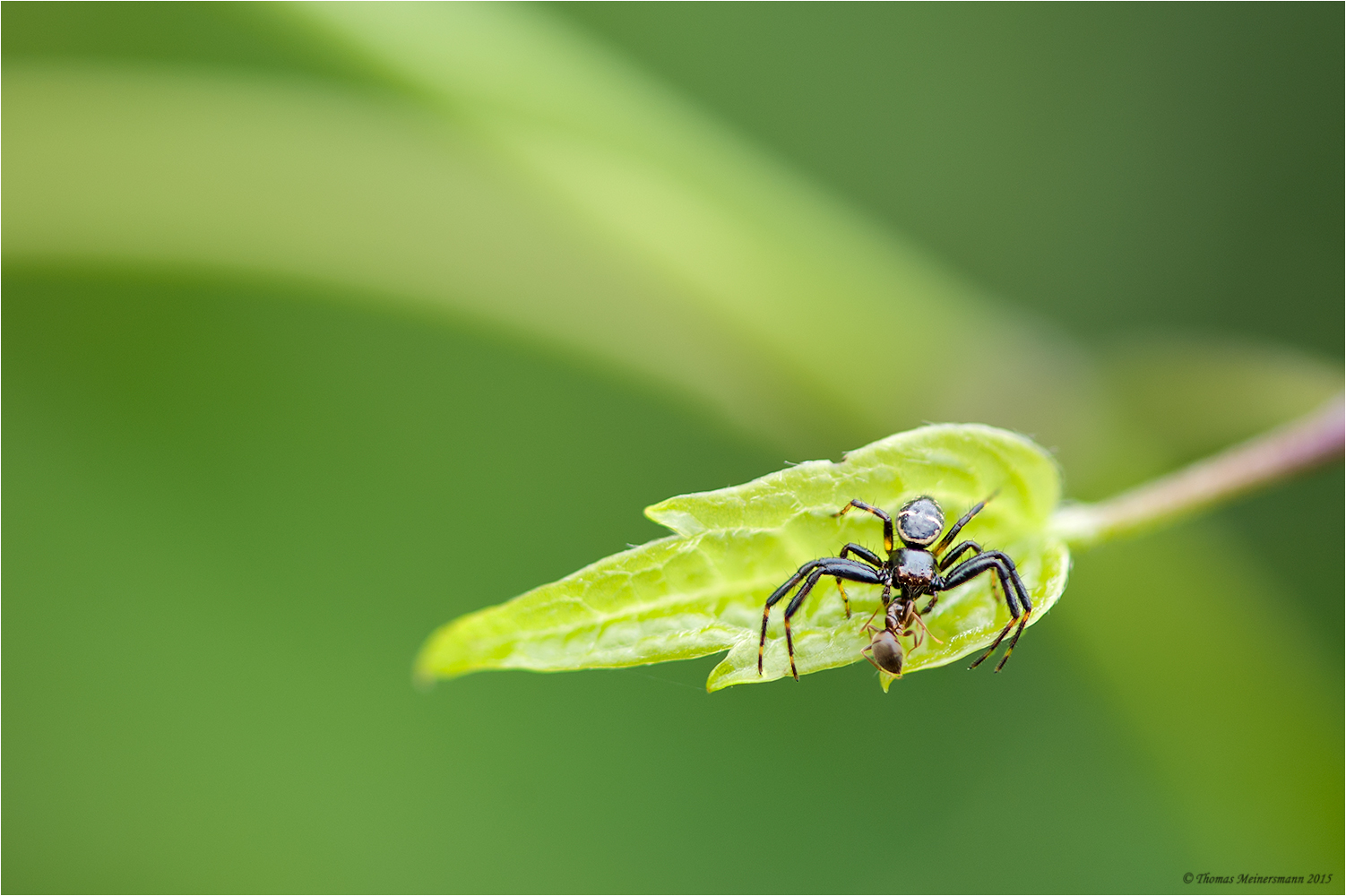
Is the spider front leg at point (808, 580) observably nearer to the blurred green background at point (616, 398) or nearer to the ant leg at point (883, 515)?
the ant leg at point (883, 515)

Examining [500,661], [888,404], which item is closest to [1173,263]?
[888,404]

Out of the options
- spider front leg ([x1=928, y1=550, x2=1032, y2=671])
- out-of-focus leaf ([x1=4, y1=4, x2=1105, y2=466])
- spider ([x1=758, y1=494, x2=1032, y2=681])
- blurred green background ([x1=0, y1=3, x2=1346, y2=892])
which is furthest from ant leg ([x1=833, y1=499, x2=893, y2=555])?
out-of-focus leaf ([x1=4, y1=4, x2=1105, y2=466])

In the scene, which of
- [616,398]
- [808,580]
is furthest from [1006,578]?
[616,398]

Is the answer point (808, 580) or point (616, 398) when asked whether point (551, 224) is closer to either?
point (808, 580)

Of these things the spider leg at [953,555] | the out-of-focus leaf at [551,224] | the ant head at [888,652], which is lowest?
the ant head at [888,652]

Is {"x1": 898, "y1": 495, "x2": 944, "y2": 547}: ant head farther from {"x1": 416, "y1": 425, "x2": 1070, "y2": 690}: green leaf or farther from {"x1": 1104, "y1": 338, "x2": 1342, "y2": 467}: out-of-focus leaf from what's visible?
{"x1": 1104, "y1": 338, "x2": 1342, "y2": 467}: out-of-focus leaf

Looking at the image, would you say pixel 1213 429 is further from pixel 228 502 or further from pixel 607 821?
pixel 228 502

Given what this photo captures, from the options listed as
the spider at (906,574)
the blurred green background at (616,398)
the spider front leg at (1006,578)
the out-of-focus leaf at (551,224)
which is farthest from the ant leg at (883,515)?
the out-of-focus leaf at (551,224)

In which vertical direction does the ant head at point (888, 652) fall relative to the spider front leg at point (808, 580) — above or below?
below
